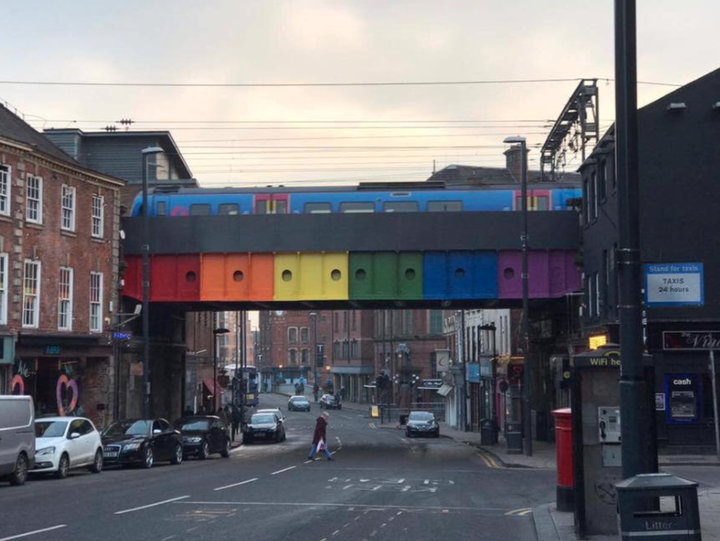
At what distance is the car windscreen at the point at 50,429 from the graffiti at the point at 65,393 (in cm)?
1064

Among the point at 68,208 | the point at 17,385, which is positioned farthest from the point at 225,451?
the point at 68,208

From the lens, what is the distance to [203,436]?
119 ft

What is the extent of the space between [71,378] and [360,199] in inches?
507

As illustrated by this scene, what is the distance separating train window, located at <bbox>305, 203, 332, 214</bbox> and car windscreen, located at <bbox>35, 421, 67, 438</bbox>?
15.4 meters

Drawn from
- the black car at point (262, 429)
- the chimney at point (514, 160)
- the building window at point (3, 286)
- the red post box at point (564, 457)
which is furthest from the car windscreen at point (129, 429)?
the chimney at point (514, 160)

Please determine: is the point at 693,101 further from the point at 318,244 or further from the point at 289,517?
the point at 289,517

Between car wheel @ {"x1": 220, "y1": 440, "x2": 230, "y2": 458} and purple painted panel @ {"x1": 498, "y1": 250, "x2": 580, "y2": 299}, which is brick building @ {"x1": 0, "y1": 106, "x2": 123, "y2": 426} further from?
purple painted panel @ {"x1": 498, "y1": 250, "x2": 580, "y2": 299}

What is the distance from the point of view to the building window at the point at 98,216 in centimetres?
4006

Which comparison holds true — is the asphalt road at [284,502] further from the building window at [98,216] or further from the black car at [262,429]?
the black car at [262,429]

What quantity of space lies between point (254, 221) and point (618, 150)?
2874cm

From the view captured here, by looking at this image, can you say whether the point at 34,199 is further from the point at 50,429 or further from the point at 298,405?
the point at 298,405

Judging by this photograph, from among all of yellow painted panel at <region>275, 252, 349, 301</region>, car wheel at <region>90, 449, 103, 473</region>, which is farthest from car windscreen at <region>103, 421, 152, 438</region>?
yellow painted panel at <region>275, 252, 349, 301</region>

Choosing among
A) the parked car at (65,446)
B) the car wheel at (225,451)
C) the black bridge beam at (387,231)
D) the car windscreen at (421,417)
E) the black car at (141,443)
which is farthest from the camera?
the car windscreen at (421,417)

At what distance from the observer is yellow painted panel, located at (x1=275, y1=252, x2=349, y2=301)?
39.3 metres
